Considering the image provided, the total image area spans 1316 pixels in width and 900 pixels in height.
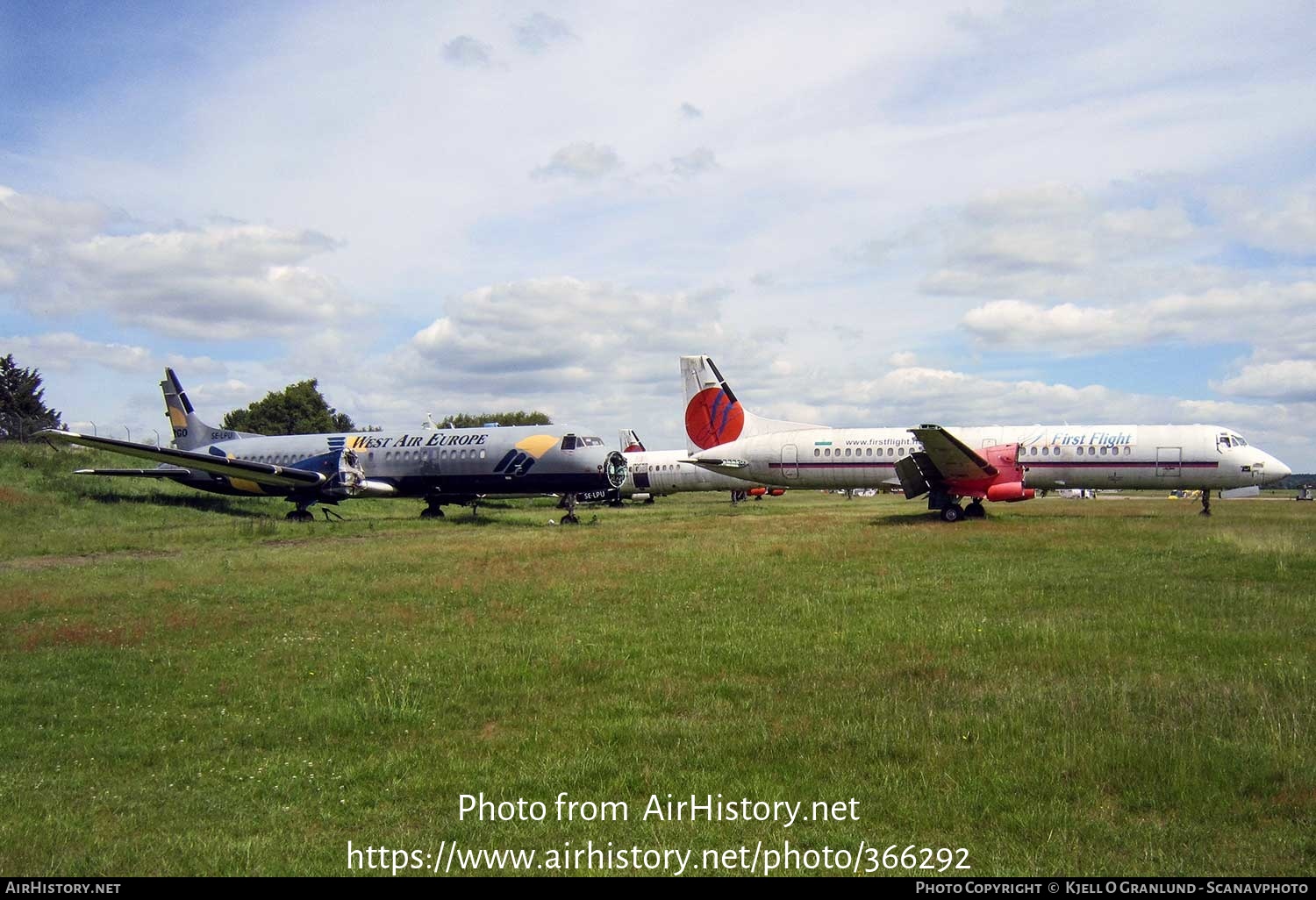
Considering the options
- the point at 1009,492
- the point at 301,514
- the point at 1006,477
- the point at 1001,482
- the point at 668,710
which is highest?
the point at 1006,477

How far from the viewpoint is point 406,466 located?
118 ft

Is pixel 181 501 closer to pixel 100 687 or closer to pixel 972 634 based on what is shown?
pixel 100 687

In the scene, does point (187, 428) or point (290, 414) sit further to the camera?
point (290, 414)

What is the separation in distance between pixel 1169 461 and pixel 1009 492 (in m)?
6.58

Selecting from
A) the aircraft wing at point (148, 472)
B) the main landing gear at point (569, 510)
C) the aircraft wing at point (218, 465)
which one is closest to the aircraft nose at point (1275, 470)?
the main landing gear at point (569, 510)

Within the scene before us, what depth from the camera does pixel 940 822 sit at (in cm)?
573

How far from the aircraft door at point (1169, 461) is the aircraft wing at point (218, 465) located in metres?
30.1

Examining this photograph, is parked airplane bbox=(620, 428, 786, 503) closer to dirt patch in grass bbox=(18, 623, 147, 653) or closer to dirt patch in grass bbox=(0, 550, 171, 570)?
dirt patch in grass bbox=(0, 550, 171, 570)

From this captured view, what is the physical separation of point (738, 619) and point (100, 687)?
754cm

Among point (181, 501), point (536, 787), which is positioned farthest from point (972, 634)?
point (181, 501)

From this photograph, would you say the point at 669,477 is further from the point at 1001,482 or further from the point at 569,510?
the point at 1001,482

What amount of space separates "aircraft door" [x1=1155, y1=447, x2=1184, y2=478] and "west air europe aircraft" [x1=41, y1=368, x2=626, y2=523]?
1884cm

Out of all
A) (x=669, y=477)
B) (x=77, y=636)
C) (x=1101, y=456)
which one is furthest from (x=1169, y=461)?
(x=77, y=636)

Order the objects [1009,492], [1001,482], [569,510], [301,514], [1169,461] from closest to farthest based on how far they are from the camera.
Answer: [1009,492] → [1001,482] → [1169,461] → [569,510] → [301,514]
